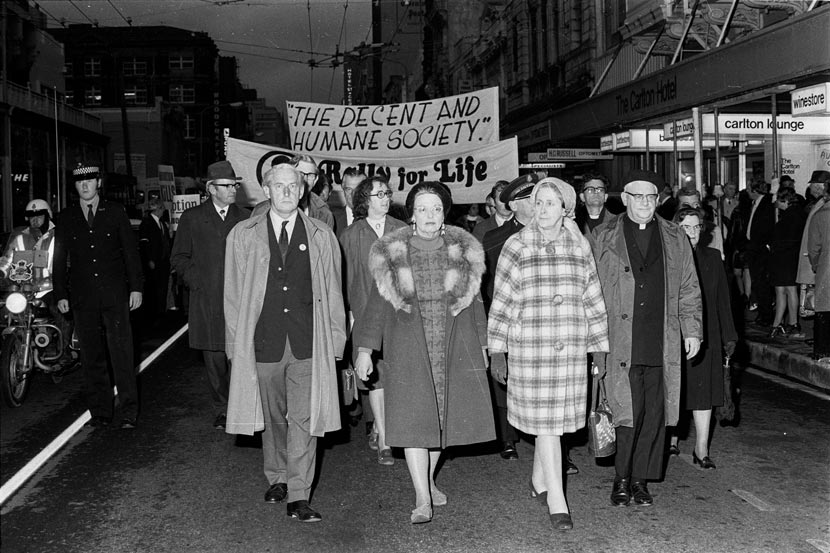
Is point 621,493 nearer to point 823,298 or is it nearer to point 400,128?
point 823,298

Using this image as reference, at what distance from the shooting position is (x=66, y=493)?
5.83 m

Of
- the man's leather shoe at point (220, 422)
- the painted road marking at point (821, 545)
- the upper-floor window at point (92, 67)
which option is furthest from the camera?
the upper-floor window at point (92, 67)

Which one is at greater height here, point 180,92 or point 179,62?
point 179,62

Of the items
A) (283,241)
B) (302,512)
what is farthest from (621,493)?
(283,241)

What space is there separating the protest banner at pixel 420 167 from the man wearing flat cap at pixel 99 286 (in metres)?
4.01

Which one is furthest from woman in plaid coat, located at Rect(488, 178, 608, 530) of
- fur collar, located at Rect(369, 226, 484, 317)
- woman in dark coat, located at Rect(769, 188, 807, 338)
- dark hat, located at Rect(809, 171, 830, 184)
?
dark hat, located at Rect(809, 171, 830, 184)

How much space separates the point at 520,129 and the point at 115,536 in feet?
65.5

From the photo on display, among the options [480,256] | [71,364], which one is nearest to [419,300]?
[480,256]

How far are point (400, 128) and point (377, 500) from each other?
8324mm

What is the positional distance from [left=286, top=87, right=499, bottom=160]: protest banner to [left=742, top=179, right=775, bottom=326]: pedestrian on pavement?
384 centimetres

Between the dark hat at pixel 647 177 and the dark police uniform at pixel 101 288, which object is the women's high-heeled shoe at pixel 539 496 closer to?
the dark hat at pixel 647 177

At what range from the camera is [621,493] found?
5520mm

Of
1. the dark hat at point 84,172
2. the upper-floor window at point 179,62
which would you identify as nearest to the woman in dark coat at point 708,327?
the dark hat at point 84,172

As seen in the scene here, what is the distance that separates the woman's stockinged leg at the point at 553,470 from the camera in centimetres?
509
